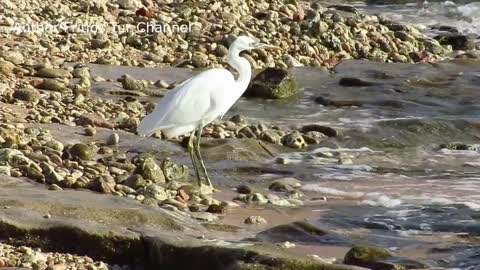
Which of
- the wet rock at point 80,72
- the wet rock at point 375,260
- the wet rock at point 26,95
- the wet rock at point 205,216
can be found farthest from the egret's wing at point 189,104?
the wet rock at point 80,72

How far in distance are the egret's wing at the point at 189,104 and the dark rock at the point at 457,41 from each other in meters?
9.28

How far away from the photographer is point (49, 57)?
12.9m

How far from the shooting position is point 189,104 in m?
8.98

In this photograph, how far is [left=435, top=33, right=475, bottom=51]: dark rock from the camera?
58.4 feet

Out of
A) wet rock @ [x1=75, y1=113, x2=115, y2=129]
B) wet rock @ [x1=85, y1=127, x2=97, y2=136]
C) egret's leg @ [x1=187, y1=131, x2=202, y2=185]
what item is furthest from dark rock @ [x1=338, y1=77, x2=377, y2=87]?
egret's leg @ [x1=187, y1=131, x2=202, y2=185]

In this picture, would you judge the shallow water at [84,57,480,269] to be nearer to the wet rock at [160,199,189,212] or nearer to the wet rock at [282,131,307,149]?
the wet rock at [282,131,307,149]

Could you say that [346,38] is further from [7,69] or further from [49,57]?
[7,69]

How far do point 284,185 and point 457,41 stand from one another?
9727mm

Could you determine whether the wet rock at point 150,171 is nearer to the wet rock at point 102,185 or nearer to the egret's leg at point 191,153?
the egret's leg at point 191,153

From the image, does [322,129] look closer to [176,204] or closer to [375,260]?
[176,204]

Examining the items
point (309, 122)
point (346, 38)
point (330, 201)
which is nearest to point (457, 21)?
point (346, 38)

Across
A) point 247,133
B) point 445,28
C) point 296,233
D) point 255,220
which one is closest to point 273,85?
point 247,133

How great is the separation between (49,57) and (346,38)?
490 centimetres

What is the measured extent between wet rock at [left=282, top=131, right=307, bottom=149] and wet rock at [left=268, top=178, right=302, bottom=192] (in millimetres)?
1536
